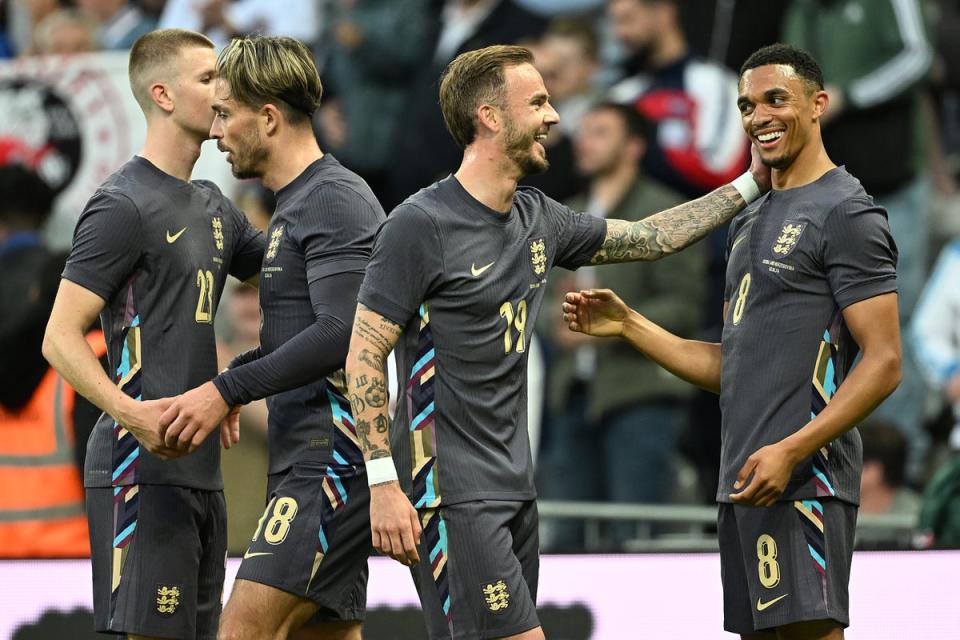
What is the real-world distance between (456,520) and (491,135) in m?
1.19

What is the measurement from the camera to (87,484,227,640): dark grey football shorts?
4980mm

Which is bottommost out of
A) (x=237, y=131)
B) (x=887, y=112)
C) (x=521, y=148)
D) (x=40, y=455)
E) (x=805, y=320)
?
(x=40, y=455)

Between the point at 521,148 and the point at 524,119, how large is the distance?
90 millimetres

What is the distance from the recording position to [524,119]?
476 cm

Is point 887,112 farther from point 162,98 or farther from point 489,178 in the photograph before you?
point 162,98

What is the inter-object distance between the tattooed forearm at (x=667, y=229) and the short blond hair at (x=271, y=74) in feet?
3.74

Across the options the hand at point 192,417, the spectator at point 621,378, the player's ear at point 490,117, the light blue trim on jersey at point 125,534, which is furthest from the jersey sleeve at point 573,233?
the spectator at point 621,378

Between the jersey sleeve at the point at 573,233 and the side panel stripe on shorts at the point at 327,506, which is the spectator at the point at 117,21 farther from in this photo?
the side panel stripe on shorts at the point at 327,506

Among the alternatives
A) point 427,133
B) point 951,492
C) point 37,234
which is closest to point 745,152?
point 427,133

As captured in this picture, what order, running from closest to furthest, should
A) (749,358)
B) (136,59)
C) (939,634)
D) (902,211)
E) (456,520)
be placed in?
(456,520) < (749,358) < (136,59) < (939,634) < (902,211)

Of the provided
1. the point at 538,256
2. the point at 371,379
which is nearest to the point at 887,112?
the point at 538,256

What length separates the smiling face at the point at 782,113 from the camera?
4.95 metres

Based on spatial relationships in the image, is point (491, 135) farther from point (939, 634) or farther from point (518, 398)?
point (939, 634)

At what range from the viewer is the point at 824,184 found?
491 centimetres
